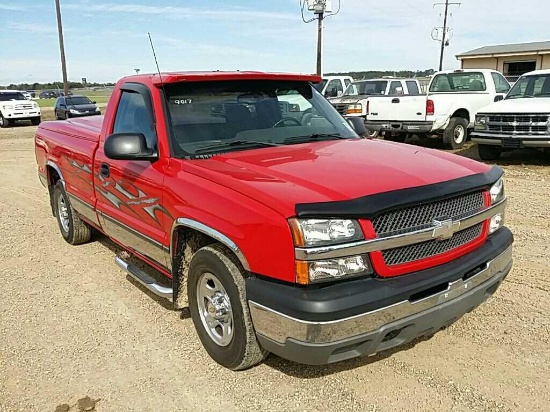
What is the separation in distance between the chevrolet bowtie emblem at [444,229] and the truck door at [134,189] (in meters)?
1.77

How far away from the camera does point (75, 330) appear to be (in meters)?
3.92

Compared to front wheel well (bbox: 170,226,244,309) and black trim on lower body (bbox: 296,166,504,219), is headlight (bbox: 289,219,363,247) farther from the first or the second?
front wheel well (bbox: 170,226,244,309)

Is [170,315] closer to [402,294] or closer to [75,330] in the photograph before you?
[75,330]

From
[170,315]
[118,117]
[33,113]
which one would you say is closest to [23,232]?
[118,117]

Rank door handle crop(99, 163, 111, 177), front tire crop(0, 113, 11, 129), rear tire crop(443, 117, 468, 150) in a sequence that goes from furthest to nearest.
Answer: front tire crop(0, 113, 11, 129) → rear tire crop(443, 117, 468, 150) → door handle crop(99, 163, 111, 177)

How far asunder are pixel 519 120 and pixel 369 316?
352 inches

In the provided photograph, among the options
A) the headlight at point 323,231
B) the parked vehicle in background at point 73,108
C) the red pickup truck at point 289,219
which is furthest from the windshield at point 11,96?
the headlight at point 323,231

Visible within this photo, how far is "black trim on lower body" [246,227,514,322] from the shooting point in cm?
252

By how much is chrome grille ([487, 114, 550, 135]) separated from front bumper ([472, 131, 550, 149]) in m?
0.10

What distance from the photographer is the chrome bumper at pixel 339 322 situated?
2547 mm

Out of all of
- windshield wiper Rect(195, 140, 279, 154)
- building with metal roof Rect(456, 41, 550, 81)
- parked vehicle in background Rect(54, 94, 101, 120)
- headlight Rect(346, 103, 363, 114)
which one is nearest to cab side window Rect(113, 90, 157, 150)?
windshield wiper Rect(195, 140, 279, 154)

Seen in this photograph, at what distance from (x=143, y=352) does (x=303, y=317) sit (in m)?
1.54

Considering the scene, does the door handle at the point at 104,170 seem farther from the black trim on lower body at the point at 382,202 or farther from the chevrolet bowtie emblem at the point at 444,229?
the chevrolet bowtie emblem at the point at 444,229

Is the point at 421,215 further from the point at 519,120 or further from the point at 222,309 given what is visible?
the point at 519,120
